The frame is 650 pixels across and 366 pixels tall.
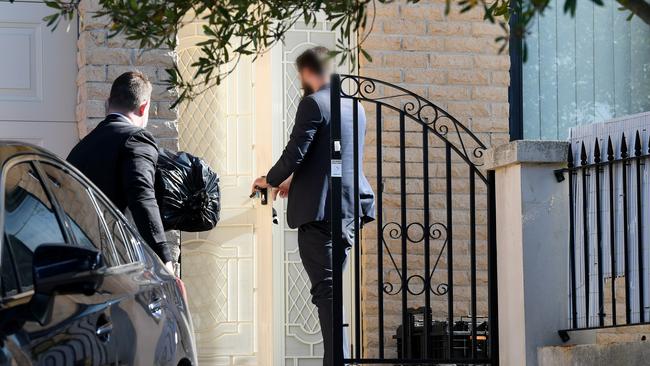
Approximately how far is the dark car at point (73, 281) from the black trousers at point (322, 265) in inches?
102

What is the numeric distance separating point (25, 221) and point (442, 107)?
6.16 m

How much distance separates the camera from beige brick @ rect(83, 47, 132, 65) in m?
9.36

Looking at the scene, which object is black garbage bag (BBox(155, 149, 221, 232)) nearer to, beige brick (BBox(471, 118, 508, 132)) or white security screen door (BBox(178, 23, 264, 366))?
white security screen door (BBox(178, 23, 264, 366))

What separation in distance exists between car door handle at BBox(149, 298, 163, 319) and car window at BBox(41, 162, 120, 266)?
202mm

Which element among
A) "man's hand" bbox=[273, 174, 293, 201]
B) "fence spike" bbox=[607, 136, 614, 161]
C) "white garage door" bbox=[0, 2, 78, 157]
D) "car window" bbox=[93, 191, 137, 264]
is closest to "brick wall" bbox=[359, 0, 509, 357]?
"man's hand" bbox=[273, 174, 293, 201]

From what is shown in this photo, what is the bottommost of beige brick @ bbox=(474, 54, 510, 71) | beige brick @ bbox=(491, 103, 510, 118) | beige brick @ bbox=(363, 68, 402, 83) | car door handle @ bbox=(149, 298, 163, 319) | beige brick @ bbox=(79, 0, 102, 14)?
car door handle @ bbox=(149, 298, 163, 319)

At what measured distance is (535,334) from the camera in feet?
25.6

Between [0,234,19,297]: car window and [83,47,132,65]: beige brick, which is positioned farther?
[83,47,132,65]: beige brick

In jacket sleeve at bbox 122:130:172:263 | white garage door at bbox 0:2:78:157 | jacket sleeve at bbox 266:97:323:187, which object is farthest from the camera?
white garage door at bbox 0:2:78:157

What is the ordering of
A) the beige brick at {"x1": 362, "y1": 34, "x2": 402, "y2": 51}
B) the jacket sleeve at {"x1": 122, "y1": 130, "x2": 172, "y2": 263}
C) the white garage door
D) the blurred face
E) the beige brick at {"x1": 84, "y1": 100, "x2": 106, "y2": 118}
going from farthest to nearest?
the beige brick at {"x1": 362, "y1": 34, "x2": 402, "y2": 51} < the white garage door < the beige brick at {"x1": 84, "y1": 100, "x2": 106, "y2": 118} < the blurred face < the jacket sleeve at {"x1": 122, "y1": 130, "x2": 172, "y2": 263}

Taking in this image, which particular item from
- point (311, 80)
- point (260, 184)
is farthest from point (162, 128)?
point (311, 80)

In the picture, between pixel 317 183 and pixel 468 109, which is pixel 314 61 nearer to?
pixel 317 183

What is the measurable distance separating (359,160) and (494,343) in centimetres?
138

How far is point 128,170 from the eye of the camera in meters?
6.82
